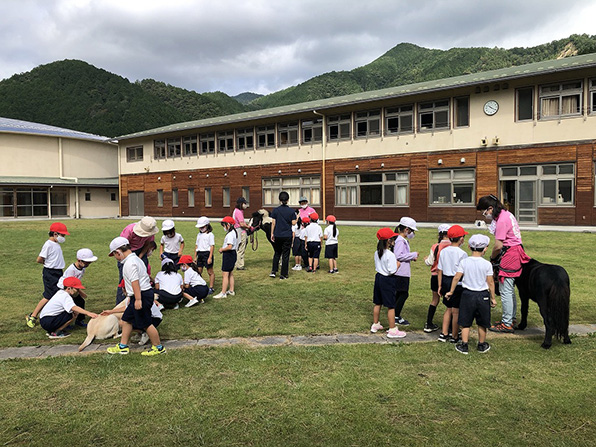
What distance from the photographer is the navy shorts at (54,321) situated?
5.20m

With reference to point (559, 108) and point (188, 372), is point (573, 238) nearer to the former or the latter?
point (559, 108)

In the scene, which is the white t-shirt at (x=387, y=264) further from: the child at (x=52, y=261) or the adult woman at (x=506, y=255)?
the child at (x=52, y=261)

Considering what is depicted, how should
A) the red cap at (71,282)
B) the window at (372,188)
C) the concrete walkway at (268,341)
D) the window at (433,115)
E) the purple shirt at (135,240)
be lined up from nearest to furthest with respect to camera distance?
the concrete walkway at (268,341), the red cap at (71,282), the purple shirt at (135,240), the window at (433,115), the window at (372,188)

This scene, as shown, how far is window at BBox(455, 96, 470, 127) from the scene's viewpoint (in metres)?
21.5

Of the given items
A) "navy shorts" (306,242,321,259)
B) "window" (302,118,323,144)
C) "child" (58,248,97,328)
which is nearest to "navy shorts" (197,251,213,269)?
"child" (58,248,97,328)

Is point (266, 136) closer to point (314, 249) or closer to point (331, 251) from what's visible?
point (314, 249)

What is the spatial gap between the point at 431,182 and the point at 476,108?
14.4 ft

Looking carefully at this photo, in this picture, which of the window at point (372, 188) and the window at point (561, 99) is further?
the window at point (372, 188)

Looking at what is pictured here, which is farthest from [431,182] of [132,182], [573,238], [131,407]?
[132,182]

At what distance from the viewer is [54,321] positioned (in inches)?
206

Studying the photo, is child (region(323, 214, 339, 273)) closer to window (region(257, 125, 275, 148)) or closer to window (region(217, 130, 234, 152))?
window (region(257, 125, 275, 148))

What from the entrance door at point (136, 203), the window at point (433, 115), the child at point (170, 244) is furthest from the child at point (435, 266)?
the entrance door at point (136, 203)

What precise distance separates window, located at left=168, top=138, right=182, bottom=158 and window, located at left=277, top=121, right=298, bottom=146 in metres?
9.84

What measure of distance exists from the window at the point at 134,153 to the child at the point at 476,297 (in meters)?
35.5
